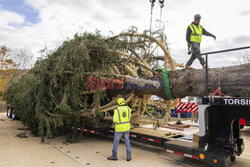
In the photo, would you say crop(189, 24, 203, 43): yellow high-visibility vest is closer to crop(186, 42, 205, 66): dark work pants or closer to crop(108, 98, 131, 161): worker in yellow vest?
crop(186, 42, 205, 66): dark work pants

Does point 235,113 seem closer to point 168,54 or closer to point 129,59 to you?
point 168,54

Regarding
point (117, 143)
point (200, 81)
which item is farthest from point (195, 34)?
point (117, 143)

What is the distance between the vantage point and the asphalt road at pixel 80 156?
4.72 metres

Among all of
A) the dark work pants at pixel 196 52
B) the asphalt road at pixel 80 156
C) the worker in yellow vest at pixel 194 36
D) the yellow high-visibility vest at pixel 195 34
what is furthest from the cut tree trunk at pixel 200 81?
the asphalt road at pixel 80 156

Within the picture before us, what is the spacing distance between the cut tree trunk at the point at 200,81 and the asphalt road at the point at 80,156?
1.69 meters

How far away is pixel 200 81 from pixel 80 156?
358cm

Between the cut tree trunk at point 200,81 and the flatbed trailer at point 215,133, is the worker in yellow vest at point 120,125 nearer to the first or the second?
the cut tree trunk at point 200,81

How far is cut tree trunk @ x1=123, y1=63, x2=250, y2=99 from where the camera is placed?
4.25m

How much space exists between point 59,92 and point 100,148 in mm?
2182

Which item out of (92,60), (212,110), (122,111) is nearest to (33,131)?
(92,60)

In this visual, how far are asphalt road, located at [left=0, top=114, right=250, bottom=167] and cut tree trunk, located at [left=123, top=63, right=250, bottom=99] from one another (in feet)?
5.55

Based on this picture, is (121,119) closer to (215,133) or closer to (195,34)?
(215,133)

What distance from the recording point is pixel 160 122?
6543 mm

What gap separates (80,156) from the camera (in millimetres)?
5277
